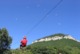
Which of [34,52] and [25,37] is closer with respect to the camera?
[25,37]

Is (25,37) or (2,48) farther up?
(2,48)

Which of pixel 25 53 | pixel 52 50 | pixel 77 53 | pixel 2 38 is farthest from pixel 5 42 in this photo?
pixel 77 53

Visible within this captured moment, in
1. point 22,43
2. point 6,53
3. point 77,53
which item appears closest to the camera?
point 22,43

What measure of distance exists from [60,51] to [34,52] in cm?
1373

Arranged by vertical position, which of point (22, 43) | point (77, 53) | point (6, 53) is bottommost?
point (22, 43)

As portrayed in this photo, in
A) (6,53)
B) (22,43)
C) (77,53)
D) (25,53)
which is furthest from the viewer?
(77,53)

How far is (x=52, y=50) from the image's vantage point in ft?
400

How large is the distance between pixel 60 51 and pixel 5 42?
152 feet

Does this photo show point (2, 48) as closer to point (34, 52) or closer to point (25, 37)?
point (34, 52)

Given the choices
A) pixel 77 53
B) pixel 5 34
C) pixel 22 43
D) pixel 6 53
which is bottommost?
pixel 22 43

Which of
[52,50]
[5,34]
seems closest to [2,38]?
[5,34]

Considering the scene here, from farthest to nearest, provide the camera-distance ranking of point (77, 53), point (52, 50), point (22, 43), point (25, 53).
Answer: point (77, 53), point (52, 50), point (25, 53), point (22, 43)

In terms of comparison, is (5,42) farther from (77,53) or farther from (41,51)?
(77,53)

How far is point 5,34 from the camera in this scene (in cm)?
8612
